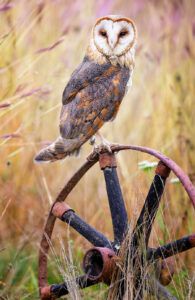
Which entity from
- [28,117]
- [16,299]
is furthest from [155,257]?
[28,117]

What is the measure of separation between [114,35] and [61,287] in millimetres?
877

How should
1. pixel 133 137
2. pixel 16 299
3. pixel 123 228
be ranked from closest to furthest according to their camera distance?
pixel 123 228 < pixel 16 299 < pixel 133 137

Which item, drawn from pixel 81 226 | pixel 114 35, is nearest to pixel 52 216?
pixel 81 226

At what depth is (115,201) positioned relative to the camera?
4.82 feet

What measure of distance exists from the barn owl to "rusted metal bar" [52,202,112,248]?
0.64ft

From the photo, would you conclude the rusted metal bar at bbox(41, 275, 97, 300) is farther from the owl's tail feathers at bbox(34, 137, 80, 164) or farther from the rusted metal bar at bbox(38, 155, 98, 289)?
the owl's tail feathers at bbox(34, 137, 80, 164)

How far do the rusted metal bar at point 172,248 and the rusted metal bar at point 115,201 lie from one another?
118 millimetres

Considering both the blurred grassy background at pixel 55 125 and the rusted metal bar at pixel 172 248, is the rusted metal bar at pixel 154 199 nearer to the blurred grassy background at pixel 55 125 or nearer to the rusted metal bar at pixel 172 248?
the rusted metal bar at pixel 172 248

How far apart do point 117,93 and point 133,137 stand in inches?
50.2

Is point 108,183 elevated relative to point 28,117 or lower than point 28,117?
lower

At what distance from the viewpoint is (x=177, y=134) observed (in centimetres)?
250

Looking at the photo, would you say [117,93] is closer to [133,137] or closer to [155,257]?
[155,257]

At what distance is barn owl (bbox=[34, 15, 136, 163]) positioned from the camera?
1.60 metres

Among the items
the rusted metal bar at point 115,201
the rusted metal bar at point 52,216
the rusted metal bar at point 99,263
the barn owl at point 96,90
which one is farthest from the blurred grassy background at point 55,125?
the rusted metal bar at point 99,263
